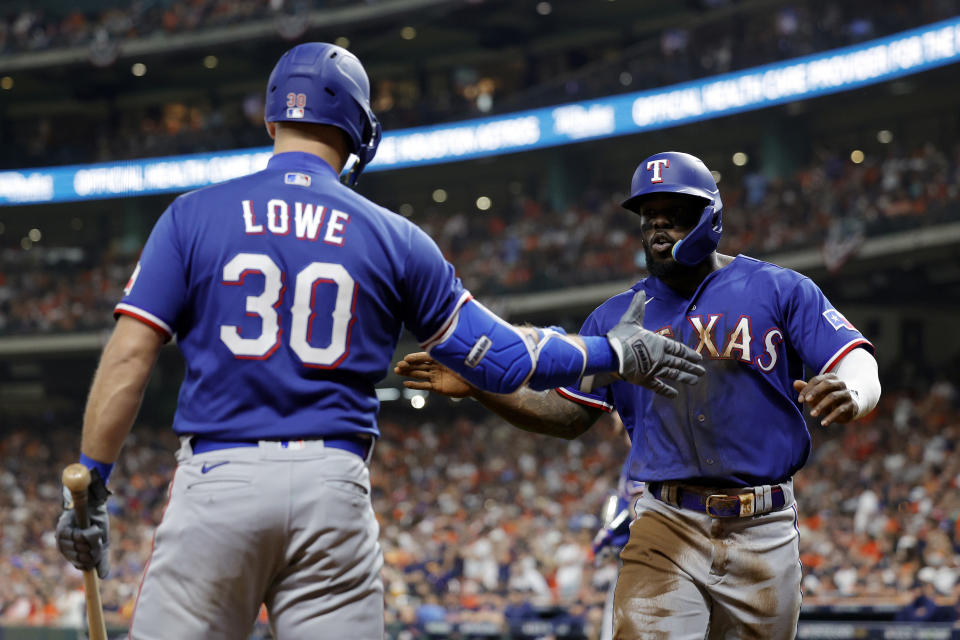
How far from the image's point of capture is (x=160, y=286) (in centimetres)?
307

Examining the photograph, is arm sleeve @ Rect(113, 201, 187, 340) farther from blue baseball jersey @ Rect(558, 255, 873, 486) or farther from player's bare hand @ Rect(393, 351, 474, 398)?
blue baseball jersey @ Rect(558, 255, 873, 486)

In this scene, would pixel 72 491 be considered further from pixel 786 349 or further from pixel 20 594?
pixel 20 594

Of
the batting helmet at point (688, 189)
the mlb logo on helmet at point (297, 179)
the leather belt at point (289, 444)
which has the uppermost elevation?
the batting helmet at point (688, 189)

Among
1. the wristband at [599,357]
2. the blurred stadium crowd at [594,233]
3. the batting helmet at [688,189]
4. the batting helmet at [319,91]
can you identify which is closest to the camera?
the batting helmet at [319,91]

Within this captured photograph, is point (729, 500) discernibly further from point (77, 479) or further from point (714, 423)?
point (77, 479)

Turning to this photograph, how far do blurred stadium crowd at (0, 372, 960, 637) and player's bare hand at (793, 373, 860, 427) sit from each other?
825cm

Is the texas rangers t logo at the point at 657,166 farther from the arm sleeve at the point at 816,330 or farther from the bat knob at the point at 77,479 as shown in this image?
the bat knob at the point at 77,479

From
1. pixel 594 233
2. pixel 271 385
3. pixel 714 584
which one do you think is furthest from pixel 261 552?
pixel 594 233

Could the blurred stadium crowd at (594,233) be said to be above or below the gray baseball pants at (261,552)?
above

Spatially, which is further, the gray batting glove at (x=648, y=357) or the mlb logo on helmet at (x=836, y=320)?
the mlb logo on helmet at (x=836, y=320)

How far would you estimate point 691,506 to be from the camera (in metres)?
4.36

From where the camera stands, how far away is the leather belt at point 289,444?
3028 millimetres

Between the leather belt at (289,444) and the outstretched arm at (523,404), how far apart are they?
28.9 inches

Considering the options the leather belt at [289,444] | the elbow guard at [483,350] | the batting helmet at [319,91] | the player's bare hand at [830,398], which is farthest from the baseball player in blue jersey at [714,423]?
the batting helmet at [319,91]
